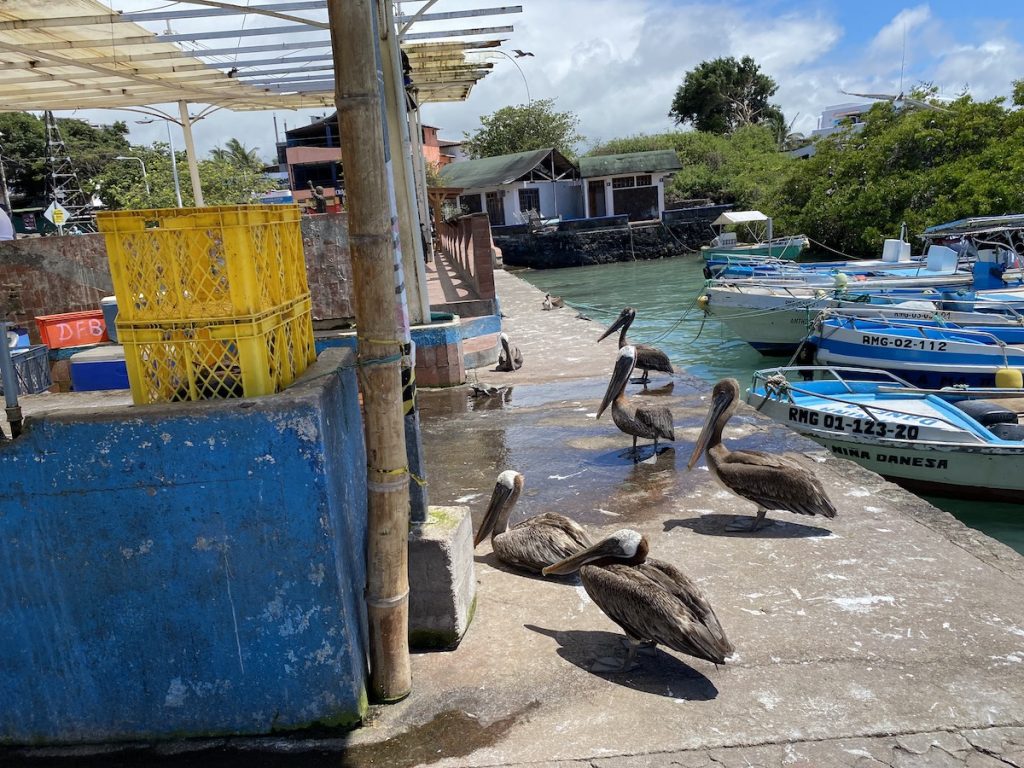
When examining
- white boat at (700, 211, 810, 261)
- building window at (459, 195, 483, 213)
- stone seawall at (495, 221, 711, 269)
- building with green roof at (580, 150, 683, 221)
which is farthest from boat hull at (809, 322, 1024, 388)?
building window at (459, 195, 483, 213)

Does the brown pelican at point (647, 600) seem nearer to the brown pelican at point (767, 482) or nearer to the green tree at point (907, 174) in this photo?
the brown pelican at point (767, 482)

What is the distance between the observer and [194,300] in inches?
125

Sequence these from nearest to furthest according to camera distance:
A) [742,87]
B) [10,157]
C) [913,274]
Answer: [913,274], [10,157], [742,87]

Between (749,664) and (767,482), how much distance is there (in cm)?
191

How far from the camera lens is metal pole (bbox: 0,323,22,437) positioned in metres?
3.11

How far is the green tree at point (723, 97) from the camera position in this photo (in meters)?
69.3

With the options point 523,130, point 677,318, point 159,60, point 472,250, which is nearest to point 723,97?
point 523,130

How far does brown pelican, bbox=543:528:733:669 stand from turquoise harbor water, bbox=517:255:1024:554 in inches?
251

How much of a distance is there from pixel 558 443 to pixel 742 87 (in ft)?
232

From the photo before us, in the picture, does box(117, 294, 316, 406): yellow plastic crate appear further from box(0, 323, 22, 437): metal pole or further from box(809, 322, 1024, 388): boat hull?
box(809, 322, 1024, 388): boat hull

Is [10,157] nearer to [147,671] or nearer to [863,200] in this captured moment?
[863,200]

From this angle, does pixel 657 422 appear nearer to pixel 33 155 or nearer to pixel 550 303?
pixel 550 303

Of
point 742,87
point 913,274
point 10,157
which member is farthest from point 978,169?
point 10,157

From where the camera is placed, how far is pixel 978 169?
2898 cm
